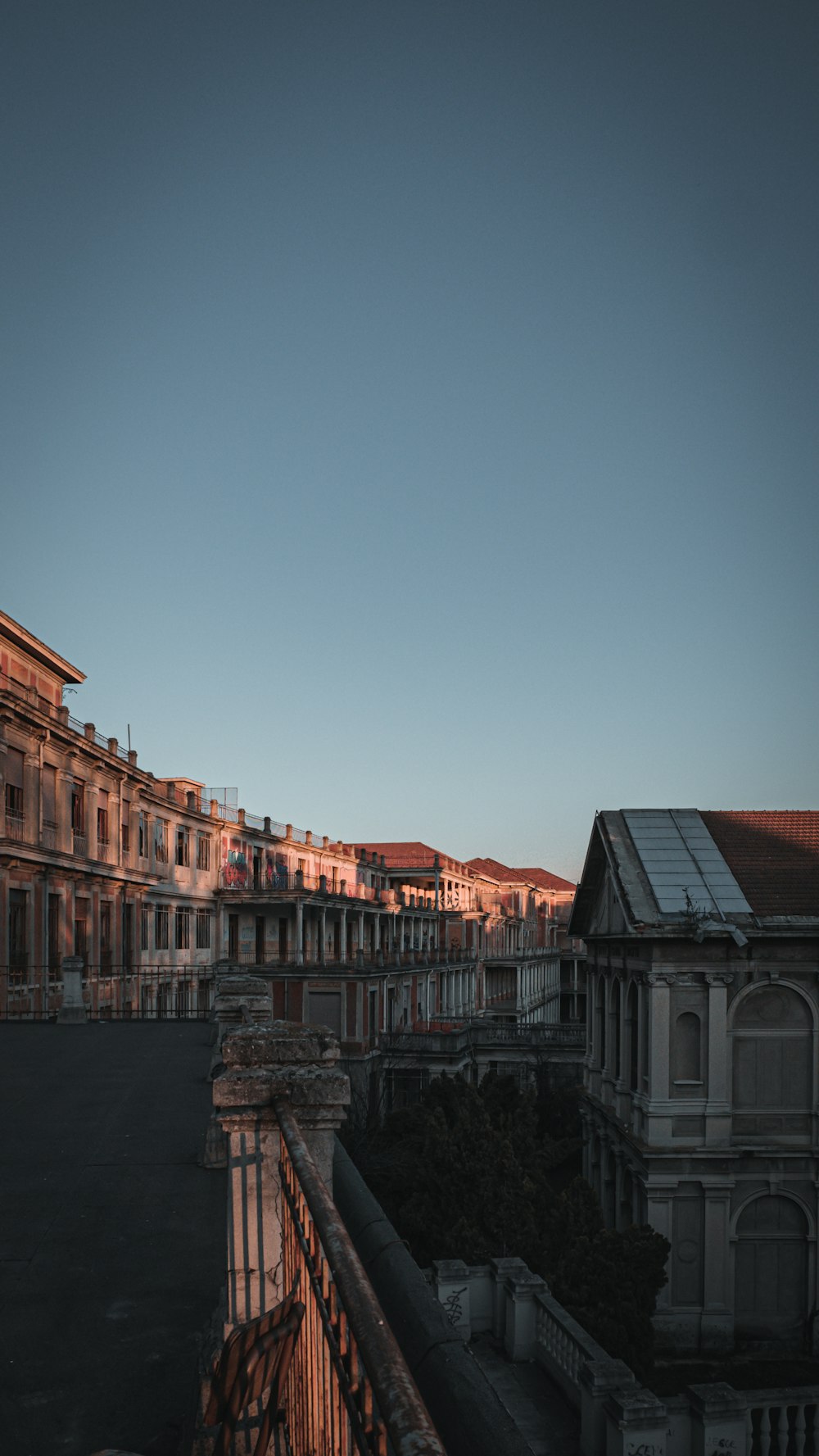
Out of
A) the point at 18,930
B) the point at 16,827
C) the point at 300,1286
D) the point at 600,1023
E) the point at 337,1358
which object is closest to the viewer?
the point at 337,1358

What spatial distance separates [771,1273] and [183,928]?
105ft

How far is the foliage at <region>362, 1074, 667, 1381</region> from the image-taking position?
14.9 meters

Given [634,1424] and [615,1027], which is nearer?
[634,1424]

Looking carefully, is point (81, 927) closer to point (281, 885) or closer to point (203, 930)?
point (203, 930)

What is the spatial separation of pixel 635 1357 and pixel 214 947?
120 ft

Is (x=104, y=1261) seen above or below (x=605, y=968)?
above

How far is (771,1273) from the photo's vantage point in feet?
62.2

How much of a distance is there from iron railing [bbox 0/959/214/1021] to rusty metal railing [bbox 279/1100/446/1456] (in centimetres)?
1866

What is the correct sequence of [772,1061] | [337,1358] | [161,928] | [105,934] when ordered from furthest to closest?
1. [161,928]
2. [105,934]
3. [772,1061]
4. [337,1358]

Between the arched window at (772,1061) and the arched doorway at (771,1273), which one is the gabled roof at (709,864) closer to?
the arched window at (772,1061)

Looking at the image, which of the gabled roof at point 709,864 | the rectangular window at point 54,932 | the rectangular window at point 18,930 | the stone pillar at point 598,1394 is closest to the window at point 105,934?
the rectangular window at point 54,932

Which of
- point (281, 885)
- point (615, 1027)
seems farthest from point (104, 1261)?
point (281, 885)

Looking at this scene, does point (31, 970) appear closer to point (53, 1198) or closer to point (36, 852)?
point (36, 852)

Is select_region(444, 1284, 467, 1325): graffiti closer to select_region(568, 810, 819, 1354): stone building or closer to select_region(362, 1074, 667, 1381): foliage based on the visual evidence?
select_region(362, 1074, 667, 1381): foliage
